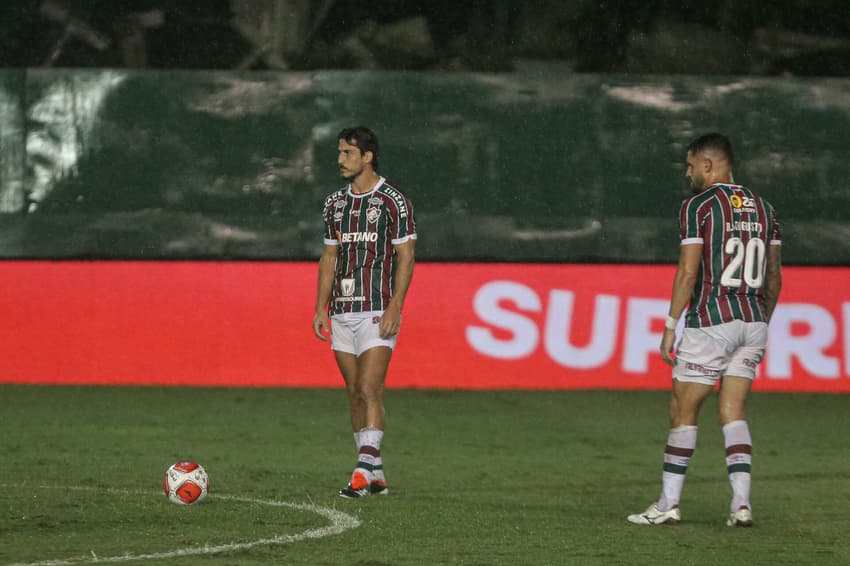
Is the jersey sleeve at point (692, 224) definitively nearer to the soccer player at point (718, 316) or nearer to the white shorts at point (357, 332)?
the soccer player at point (718, 316)

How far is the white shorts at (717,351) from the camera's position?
7.47 m

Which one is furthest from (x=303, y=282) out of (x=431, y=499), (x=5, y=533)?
(x=5, y=533)

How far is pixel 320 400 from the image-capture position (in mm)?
13516

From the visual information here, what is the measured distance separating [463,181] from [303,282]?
5.77ft

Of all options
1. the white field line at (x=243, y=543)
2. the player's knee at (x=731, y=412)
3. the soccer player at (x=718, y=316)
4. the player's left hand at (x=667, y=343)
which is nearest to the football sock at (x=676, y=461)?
the soccer player at (x=718, y=316)

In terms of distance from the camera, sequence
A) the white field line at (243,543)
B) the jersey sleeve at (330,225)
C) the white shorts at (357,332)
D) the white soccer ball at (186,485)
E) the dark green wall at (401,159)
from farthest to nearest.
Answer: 1. the dark green wall at (401,159)
2. the jersey sleeve at (330,225)
3. the white shorts at (357,332)
4. the white soccer ball at (186,485)
5. the white field line at (243,543)

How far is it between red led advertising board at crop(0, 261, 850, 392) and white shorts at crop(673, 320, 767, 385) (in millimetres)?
6727

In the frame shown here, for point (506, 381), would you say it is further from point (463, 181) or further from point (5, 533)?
point (5, 533)

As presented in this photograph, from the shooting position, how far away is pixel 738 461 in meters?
7.47

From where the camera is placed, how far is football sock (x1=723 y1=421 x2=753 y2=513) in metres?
7.45

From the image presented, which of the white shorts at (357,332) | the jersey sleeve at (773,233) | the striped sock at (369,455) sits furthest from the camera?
the white shorts at (357,332)

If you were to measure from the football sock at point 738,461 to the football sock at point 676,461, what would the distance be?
0.18m

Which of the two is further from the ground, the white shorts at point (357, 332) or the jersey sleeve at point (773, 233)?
the jersey sleeve at point (773, 233)

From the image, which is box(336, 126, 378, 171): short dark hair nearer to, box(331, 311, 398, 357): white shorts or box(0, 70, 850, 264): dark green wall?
box(331, 311, 398, 357): white shorts
